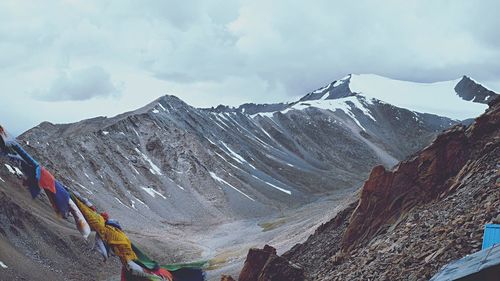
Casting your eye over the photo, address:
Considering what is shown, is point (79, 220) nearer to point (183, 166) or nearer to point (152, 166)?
point (152, 166)

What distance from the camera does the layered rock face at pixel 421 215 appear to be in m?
18.6

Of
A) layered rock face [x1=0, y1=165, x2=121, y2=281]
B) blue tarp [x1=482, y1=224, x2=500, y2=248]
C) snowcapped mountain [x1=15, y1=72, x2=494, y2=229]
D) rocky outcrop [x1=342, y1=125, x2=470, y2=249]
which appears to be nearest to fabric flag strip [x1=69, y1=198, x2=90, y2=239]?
blue tarp [x1=482, y1=224, x2=500, y2=248]

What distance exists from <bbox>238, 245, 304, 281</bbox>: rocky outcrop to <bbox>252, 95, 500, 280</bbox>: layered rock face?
3.63ft

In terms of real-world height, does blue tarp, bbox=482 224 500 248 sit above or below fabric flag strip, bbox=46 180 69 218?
below

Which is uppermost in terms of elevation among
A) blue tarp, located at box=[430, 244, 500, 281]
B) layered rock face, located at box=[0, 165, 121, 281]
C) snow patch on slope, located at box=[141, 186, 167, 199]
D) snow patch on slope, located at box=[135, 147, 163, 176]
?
snow patch on slope, located at box=[135, 147, 163, 176]

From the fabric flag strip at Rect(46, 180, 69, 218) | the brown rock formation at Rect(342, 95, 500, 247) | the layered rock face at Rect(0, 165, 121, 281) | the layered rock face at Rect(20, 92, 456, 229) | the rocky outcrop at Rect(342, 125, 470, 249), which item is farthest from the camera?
the layered rock face at Rect(20, 92, 456, 229)

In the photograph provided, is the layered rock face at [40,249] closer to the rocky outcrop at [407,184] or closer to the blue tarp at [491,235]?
the rocky outcrop at [407,184]

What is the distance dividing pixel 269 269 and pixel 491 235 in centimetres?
1329

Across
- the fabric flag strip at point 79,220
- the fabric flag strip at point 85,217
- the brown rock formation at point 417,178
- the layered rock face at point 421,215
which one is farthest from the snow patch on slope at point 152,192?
the fabric flag strip at point 79,220

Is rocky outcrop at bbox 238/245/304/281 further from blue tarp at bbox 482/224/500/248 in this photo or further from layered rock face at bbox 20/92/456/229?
layered rock face at bbox 20/92/456/229

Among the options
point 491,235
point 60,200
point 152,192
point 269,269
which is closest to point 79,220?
point 60,200

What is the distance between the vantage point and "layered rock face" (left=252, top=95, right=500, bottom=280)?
18.6 meters

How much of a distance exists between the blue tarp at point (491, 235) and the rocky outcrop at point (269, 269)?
41.1 feet

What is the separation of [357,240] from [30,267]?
31269 mm
